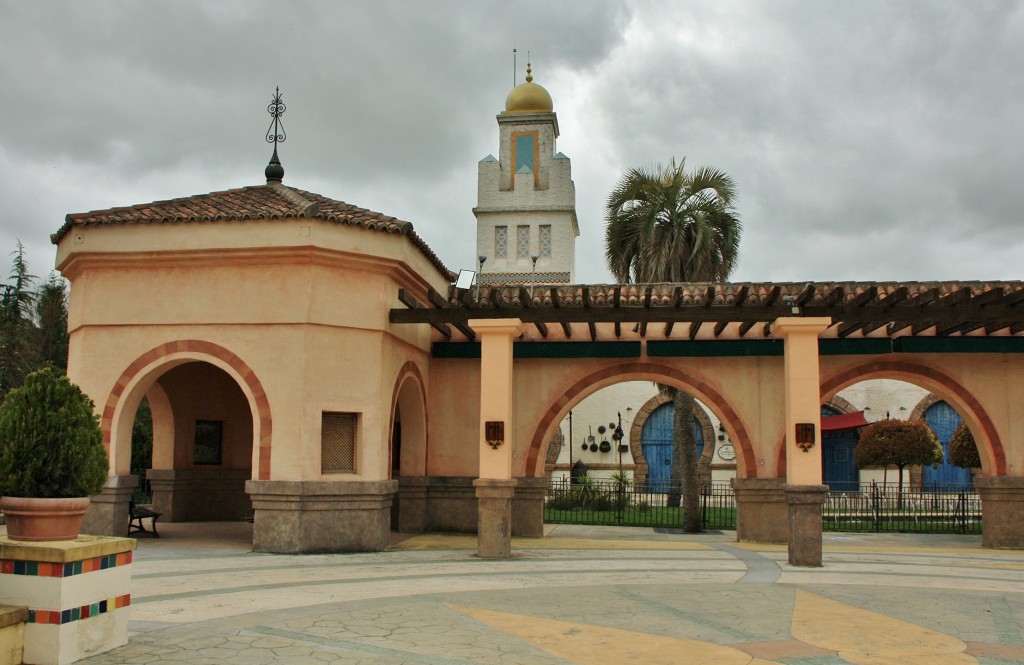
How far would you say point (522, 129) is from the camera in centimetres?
4291

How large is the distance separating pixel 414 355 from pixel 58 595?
32.8 feet

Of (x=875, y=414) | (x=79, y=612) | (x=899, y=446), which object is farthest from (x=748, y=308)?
(x=875, y=414)

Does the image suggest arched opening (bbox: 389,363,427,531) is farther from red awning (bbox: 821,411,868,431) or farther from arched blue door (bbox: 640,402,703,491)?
Result: red awning (bbox: 821,411,868,431)

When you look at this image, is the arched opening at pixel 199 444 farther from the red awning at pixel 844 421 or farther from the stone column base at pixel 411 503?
the red awning at pixel 844 421

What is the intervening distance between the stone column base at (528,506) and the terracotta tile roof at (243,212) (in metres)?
4.83

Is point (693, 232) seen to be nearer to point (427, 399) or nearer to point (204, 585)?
point (427, 399)

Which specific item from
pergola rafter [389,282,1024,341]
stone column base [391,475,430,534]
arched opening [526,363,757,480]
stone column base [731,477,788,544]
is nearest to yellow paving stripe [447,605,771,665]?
pergola rafter [389,282,1024,341]

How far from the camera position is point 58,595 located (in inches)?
250

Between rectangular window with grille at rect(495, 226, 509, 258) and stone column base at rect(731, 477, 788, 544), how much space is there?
91.6ft

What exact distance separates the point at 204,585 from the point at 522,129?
3533cm

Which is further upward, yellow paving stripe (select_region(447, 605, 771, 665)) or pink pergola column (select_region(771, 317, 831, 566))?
pink pergola column (select_region(771, 317, 831, 566))

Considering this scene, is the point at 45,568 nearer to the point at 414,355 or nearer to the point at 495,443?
the point at 495,443

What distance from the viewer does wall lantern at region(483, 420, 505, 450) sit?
1356 centimetres

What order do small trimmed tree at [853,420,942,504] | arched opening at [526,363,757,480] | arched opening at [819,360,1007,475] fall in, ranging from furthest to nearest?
small trimmed tree at [853,420,942,504] → arched opening at [526,363,757,480] → arched opening at [819,360,1007,475]
